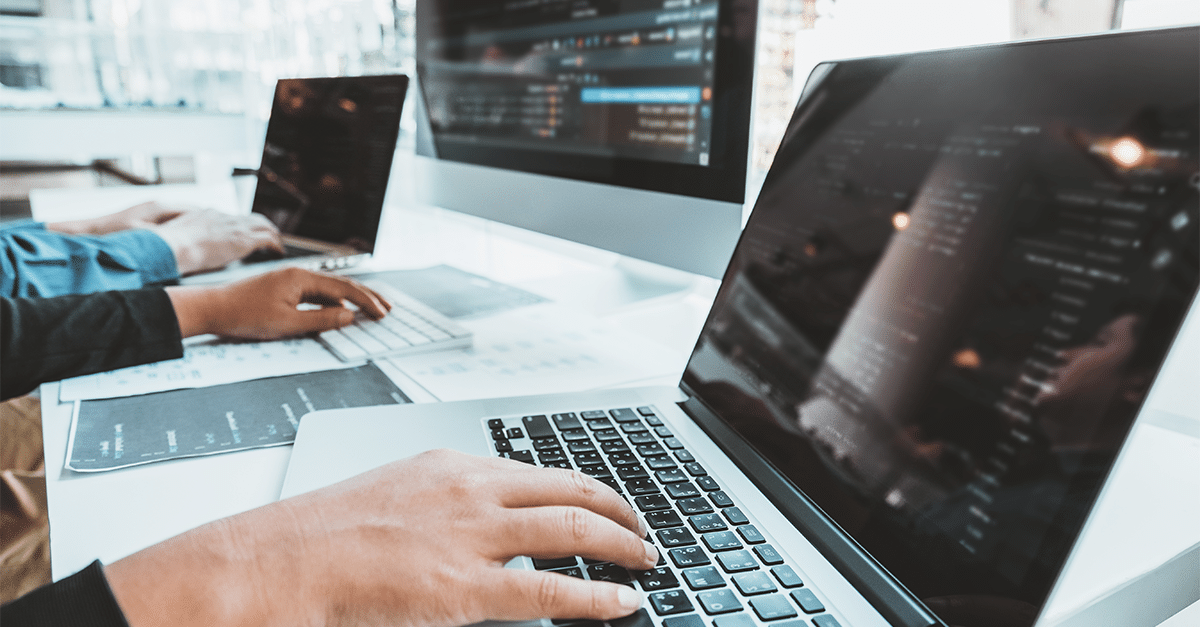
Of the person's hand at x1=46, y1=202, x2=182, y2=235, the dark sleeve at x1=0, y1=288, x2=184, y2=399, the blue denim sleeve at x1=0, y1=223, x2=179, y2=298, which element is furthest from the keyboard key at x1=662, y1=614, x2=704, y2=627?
the person's hand at x1=46, y1=202, x2=182, y2=235

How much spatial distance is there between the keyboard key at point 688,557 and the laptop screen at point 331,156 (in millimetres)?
798

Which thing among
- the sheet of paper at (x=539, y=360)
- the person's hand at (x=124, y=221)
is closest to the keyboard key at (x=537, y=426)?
the sheet of paper at (x=539, y=360)

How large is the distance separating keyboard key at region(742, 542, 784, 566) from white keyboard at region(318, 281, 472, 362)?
42 cm

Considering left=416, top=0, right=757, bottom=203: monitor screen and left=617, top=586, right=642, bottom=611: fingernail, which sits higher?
left=416, top=0, right=757, bottom=203: monitor screen

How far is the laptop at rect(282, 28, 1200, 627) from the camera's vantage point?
0.26 metres

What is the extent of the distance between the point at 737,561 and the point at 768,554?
2cm

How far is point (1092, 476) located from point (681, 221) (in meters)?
Answer: 0.51

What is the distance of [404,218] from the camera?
1.46 meters

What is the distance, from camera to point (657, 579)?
0.99ft

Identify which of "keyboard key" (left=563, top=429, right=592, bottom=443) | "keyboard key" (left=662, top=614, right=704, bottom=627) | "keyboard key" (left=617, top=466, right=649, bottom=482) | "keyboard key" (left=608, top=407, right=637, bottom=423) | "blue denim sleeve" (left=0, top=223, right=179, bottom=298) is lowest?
"keyboard key" (left=662, top=614, right=704, bottom=627)

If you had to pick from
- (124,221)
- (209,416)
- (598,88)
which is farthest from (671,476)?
(124,221)

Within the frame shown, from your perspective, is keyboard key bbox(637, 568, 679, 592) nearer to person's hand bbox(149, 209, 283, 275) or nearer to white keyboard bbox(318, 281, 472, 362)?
white keyboard bbox(318, 281, 472, 362)

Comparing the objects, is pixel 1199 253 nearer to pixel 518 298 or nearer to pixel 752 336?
pixel 752 336

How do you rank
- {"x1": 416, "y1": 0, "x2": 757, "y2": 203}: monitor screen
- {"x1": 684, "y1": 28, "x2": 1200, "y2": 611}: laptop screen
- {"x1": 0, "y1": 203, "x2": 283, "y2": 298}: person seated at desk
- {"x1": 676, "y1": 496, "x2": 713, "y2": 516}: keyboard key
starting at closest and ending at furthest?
{"x1": 684, "y1": 28, "x2": 1200, "y2": 611}: laptop screen < {"x1": 676, "y1": 496, "x2": 713, "y2": 516}: keyboard key < {"x1": 416, "y1": 0, "x2": 757, "y2": 203}: monitor screen < {"x1": 0, "y1": 203, "x2": 283, "y2": 298}: person seated at desk
